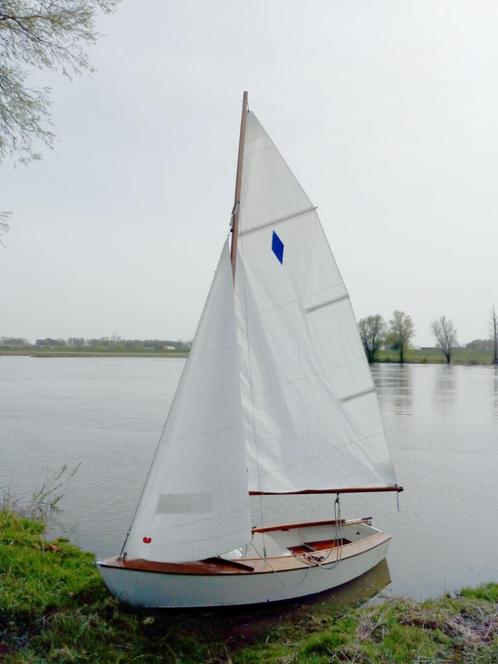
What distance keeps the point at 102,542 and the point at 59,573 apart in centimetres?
218

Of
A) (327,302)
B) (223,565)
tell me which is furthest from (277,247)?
(223,565)

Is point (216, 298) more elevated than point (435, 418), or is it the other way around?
point (216, 298)

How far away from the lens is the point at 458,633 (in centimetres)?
598

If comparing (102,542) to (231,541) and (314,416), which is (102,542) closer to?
(231,541)

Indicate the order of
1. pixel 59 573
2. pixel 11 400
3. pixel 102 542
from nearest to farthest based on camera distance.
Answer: pixel 59 573 < pixel 102 542 < pixel 11 400

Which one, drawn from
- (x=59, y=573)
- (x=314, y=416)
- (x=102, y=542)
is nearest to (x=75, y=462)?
(x=102, y=542)

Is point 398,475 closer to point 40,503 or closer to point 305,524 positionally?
point 305,524

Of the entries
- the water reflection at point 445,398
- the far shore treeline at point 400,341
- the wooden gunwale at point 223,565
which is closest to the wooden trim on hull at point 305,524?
the wooden gunwale at point 223,565

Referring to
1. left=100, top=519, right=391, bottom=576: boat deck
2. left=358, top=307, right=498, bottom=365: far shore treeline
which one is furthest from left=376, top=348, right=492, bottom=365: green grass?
left=100, top=519, right=391, bottom=576: boat deck

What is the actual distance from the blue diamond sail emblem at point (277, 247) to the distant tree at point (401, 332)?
85723mm

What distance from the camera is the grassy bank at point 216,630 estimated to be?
550cm

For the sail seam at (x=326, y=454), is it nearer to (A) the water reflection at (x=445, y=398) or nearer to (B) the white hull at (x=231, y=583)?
(B) the white hull at (x=231, y=583)

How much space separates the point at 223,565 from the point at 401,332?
88.5 m

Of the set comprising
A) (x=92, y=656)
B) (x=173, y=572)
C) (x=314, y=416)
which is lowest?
(x=92, y=656)
